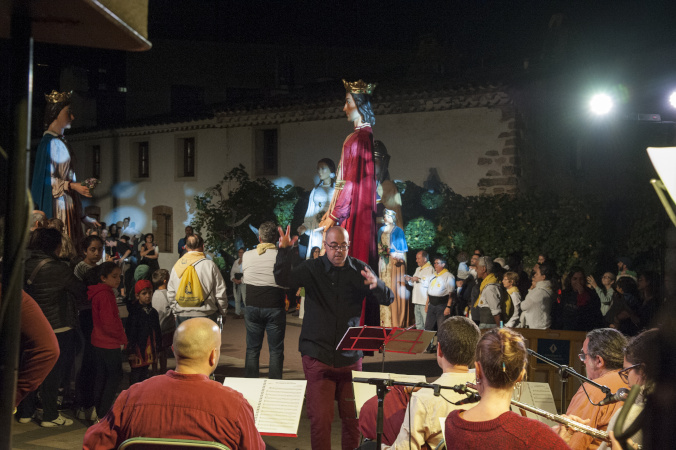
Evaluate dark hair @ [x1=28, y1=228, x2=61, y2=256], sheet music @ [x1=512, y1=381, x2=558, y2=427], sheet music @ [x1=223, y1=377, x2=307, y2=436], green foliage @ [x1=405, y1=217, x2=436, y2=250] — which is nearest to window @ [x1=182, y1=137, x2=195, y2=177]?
green foliage @ [x1=405, y1=217, x2=436, y2=250]

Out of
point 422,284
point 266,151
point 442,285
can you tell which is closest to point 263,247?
point 442,285

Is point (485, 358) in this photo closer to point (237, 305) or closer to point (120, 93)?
point (237, 305)

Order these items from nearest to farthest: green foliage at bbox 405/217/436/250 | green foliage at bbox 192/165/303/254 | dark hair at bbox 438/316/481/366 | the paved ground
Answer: dark hair at bbox 438/316/481/366 → the paved ground → green foliage at bbox 405/217/436/250 → green foliage at bbox 192/165/303/254

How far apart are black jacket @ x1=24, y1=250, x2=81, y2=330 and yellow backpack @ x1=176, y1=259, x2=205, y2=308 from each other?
1.20 metres

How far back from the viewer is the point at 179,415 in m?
3.02

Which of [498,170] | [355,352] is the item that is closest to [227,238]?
[498,170]

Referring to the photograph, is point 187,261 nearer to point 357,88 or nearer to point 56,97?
point 56,97

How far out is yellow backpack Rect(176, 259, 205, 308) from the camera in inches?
299

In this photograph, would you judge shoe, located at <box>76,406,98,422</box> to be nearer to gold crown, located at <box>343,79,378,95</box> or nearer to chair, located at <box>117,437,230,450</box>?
gold crown, located at <box>343,79,378,95</box>

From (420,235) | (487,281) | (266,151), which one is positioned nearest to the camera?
(487,281)

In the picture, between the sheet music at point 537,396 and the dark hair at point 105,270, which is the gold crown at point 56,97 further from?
the sheet music at point 537,396

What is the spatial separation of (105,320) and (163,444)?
434cm

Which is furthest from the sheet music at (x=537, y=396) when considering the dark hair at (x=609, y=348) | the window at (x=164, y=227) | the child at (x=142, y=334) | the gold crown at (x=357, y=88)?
the window at (x=164, y=227)

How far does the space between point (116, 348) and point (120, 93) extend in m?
27.7
